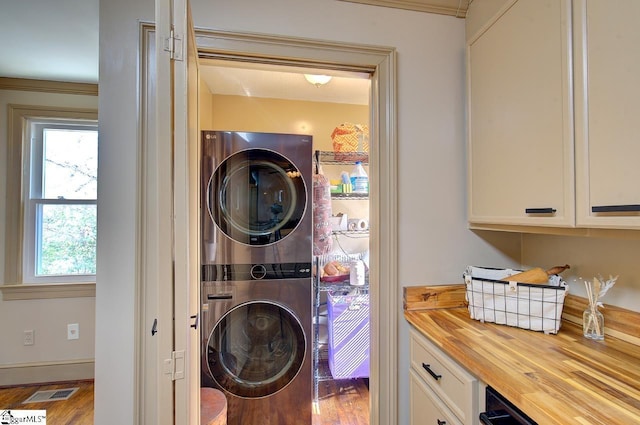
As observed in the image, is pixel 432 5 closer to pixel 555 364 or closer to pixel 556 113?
pixel 556 113

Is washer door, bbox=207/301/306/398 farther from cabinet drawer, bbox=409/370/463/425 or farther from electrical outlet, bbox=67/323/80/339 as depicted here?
electrical outlet, bbox=67/323/80/339

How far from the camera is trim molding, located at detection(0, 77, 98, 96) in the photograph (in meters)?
2.20

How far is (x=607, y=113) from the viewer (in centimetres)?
78

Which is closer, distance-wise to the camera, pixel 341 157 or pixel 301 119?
pixel 341 157

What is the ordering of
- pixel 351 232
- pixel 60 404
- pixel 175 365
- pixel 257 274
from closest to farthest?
pixel 175 365 → pixel 257 274 → pixel 60 404 → pixel 351 232

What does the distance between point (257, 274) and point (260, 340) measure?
17.5 inches

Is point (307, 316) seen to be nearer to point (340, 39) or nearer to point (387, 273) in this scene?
point (387, 273)

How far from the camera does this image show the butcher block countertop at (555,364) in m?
0.64

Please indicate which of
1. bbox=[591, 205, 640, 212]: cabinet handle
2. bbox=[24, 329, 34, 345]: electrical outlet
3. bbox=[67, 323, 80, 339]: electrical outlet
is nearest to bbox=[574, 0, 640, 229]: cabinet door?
bbox=[591, 205, 640, 212]: cabinet handle

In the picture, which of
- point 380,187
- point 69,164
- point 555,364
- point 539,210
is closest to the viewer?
point 555,364

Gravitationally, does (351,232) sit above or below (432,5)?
below

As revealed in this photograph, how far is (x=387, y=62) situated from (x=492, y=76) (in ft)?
1.46

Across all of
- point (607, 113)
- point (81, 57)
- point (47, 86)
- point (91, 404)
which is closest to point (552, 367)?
point (607, 113)

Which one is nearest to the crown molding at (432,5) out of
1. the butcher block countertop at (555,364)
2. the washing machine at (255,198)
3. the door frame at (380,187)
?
the door frame at (380,187)
